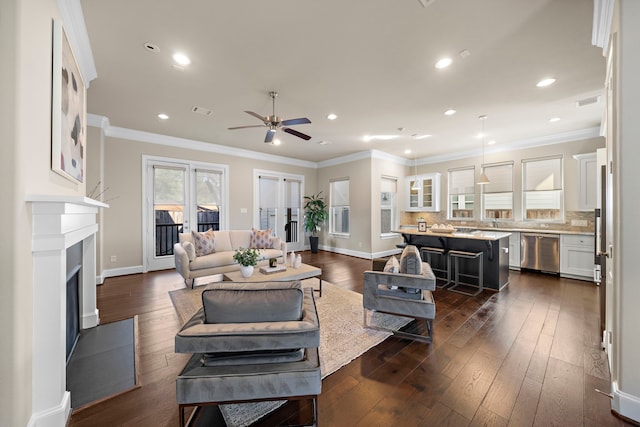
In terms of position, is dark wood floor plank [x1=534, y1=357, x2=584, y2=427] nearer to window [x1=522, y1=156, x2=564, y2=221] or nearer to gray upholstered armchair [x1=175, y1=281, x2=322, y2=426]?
gray upholstered armchair [x1=175, y1=281, x2=322, y2=426]

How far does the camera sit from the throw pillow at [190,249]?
163 inches

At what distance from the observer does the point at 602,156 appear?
284 cm

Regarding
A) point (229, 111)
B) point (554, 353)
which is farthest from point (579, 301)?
point (229, 111)

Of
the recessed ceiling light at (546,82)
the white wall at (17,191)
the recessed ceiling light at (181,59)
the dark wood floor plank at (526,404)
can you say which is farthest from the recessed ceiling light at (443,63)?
the white wall at (17,191)

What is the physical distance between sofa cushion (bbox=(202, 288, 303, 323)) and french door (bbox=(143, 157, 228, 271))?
4.79m

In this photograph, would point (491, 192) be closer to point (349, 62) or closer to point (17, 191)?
point (349, 62)

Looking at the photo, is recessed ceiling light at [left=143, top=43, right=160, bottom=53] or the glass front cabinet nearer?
recessed ceiling light at [left=143, top=43, right=160, bottom=53]

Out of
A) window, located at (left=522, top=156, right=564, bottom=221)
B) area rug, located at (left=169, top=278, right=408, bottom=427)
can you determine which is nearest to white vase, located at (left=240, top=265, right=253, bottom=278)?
area rug, located at (left=169, top=278, right=408, bottom=427)

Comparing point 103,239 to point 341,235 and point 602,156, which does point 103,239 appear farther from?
point 602,156

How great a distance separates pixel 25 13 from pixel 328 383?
2946 mm

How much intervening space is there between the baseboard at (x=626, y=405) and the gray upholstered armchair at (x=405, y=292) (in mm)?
1184

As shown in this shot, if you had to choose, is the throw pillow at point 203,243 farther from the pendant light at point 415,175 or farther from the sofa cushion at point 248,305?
the pendant light at point 415,175

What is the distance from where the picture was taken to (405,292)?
2639 millimetres

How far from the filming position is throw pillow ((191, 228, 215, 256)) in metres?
4.52
